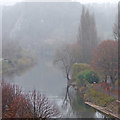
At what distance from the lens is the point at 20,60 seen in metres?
44.2

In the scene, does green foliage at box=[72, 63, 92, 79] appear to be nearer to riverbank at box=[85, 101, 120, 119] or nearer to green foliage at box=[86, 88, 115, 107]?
green foliage at box=[86, 88, 115, 107]

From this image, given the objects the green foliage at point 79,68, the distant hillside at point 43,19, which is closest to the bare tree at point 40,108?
the green foliage at point 79,68

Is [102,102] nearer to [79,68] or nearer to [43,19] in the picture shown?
[79,68]

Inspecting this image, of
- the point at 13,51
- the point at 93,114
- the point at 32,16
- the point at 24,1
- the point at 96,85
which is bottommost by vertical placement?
the point at 93,114

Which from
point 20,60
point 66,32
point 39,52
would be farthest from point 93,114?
point 66,32

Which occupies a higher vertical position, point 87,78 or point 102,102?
point 87,78

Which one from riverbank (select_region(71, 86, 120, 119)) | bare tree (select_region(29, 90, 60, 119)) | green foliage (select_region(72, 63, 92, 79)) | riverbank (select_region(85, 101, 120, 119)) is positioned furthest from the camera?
green foliage (select_region(72, 63, 92, 79))

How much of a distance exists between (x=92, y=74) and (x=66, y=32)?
8620 centimetres

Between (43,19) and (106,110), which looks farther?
(43,19)

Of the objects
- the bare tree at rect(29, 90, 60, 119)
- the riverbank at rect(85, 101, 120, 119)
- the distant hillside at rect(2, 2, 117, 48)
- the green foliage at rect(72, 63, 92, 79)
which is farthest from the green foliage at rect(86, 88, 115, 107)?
the distant hillside at rect(2, 2, 117, 48)

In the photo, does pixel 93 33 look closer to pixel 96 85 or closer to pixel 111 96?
pixel 96 85

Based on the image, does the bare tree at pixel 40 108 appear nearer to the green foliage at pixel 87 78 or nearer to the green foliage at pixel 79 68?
the green foliage at pixel 87 78

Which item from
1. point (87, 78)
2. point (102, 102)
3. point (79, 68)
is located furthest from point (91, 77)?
point (102, 102)

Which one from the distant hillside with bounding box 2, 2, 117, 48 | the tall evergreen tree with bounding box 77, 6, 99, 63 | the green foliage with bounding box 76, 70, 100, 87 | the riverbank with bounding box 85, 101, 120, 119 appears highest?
the distant hillside with bounding box 2, 2, 117, 48
